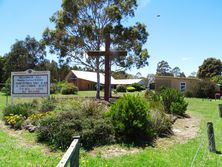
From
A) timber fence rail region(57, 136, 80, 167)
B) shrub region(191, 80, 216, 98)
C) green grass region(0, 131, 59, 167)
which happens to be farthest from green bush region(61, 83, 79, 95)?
timber fence rail region(57, 136, 80, 167)

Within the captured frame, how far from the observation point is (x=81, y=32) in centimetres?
3319

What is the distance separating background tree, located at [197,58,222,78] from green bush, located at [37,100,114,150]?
230ft

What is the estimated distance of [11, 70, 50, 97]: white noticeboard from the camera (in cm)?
1530

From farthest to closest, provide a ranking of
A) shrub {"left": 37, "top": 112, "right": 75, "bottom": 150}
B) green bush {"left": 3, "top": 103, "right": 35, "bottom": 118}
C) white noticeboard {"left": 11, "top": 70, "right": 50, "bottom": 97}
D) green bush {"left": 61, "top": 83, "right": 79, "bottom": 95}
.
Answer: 1. green bush {"left": 61, "top": 83, "right": 79, "bottom": 95}
2. white noticeboard {"left": 11, "top": 70, "right": 50, "bottom": 97}
3. green bush {"left": 3, "top": 103, "right": 35, "bottom": 118}
4. shrub {"left": 37, "top": 112, "right": 75, "bottom": 150}

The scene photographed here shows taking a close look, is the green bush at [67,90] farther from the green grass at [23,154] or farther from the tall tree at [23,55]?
the green grass at [23,154]

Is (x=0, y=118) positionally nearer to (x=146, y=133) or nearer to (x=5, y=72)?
(x=146, y=133)

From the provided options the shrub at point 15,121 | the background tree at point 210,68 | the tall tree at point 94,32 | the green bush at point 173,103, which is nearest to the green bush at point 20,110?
the shrub at point 15,121

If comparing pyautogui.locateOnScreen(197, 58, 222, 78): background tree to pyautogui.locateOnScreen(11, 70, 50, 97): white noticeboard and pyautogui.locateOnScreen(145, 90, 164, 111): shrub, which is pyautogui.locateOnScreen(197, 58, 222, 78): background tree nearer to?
pyautogui.locateOnScreen(145, 90, 164, 111): shrub

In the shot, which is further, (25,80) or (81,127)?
(25,80)

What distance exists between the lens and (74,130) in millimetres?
8586

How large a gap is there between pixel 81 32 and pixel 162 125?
24.4 meters

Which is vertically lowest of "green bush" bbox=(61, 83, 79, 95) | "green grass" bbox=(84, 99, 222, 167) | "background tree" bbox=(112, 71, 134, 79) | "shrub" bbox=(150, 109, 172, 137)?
"green grass" bbox=(84, 99, 222, 167)

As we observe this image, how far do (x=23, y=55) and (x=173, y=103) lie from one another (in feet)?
175

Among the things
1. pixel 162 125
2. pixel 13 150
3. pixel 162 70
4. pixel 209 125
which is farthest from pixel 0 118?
pixel 162 70
